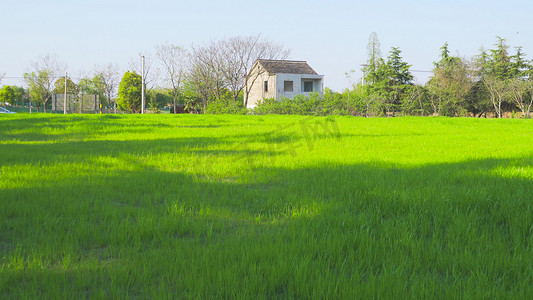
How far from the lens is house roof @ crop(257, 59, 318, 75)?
47.7 meters

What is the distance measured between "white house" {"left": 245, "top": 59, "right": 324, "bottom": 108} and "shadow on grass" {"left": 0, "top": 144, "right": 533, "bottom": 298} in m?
42.3

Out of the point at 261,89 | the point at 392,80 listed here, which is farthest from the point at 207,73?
the point at 392,80

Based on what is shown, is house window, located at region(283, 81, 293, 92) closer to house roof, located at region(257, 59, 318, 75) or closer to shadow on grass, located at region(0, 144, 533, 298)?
house roof, located at region(257, 59, 318, 75)

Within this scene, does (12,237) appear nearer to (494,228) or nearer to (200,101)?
(494,228)

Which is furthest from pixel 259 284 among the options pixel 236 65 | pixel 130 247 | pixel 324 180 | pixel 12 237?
pixel 236 65

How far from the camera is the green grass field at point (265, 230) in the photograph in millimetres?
2236

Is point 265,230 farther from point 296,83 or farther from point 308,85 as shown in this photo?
Answer: point 308,85

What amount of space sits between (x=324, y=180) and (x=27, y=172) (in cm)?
440

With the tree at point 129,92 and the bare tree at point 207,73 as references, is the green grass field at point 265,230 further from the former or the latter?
the tree at point 129,92

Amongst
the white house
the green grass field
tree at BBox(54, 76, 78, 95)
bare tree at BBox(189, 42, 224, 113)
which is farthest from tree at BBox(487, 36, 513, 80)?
tree at BBox(54, 76, 78, 95)

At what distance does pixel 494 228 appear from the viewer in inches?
126

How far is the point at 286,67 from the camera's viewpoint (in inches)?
1932

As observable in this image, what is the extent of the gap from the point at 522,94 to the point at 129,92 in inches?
2051

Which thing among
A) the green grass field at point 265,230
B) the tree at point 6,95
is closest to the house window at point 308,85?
the green grass field at point 265,230
